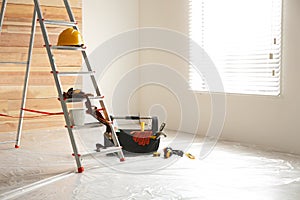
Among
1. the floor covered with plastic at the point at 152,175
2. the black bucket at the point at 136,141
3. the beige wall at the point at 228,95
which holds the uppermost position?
the beige wall at the point at 228,95

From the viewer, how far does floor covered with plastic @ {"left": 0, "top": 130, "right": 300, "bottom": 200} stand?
9.28 feet

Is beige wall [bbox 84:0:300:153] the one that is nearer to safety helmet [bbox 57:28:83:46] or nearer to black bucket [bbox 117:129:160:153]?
black bucket [bbox 117:129:160:153]

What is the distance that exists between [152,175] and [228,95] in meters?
1.77

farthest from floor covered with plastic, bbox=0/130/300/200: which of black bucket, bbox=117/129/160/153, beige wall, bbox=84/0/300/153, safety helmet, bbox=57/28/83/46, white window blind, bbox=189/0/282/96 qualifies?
safety helmet, bbox=57/28/83/46

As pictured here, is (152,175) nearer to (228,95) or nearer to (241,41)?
(228,95)

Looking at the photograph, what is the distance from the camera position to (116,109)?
20.2 feet

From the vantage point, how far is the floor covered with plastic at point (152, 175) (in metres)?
2.83

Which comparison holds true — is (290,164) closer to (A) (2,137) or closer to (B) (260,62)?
(B) (260,62)

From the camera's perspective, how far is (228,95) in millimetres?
4723

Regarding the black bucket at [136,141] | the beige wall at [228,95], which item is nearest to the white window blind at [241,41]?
the beige wall at [228,95]

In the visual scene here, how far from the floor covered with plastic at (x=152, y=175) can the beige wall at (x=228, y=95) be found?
0.73 ft

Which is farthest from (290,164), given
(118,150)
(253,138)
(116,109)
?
(116,109)

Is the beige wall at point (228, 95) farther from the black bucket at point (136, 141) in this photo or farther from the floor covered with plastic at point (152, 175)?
the black bucket at point (136, 141)

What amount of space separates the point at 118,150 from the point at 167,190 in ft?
2.94
